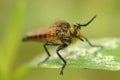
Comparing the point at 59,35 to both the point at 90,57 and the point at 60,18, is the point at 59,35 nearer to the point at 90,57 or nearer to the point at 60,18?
the point at 90,57

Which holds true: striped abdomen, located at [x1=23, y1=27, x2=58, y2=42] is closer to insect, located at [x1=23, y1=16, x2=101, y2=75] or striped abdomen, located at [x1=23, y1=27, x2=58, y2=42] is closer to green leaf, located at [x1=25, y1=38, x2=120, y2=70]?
insect, located at [x1=23, y1=16, x2=101, y2=75]

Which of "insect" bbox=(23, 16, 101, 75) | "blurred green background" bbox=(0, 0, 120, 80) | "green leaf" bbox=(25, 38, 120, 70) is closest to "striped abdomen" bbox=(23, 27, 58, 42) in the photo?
"insect" bbox=(23, 16, 101, 75)

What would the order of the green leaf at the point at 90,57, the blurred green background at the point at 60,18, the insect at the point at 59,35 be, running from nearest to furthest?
the green leaf at the point at 90,57 → the insect at the point at 59,35 → the blurred green background at the point at 60,18

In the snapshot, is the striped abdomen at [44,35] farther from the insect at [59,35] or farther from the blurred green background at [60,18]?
the blurred green background at [60,18]

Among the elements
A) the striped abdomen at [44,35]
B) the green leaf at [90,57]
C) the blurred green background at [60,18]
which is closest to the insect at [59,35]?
the striped abdomen at [44,35]

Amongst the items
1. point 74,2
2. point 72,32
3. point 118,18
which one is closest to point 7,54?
point 72,32

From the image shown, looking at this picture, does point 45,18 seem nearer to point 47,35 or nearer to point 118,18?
point 118,18
